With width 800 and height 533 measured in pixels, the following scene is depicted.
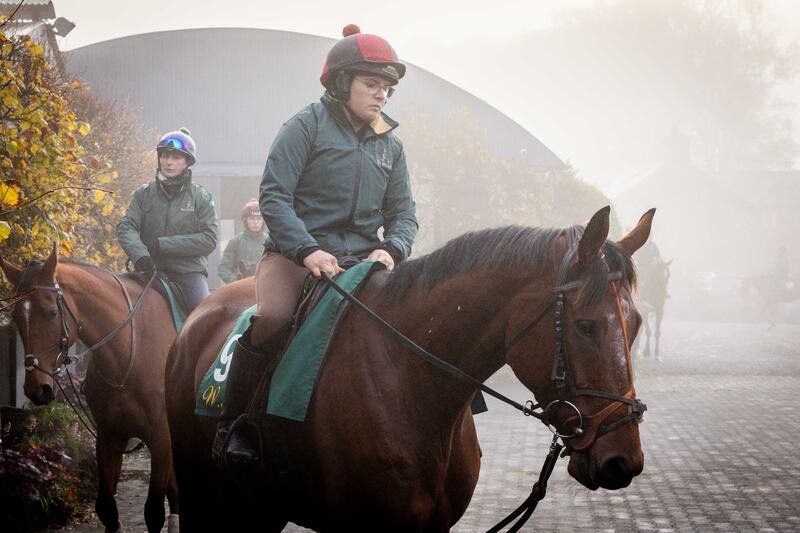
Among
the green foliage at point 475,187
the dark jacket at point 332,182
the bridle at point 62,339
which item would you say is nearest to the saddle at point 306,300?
the dark jacket at point 332,182

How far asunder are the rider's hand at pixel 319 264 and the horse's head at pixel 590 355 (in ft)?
3.23

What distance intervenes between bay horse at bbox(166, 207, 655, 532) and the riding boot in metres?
0.14

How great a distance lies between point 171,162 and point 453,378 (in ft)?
15.5

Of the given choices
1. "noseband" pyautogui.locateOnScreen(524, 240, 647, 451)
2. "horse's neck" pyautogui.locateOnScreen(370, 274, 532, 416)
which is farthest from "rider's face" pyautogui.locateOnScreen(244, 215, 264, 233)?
"noseband" pyautogui.locateOnScreen(524, 240, 647, 451)

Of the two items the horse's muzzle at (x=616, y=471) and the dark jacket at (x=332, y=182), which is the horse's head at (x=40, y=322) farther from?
the horse's muzzle at (x=616, y=471)

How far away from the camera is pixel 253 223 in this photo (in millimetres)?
12945

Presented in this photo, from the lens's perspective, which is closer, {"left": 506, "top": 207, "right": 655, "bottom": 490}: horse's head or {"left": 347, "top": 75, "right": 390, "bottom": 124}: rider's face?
{"left": 506, "top": 207, "right": 655, "bottom": 490}: horse's head

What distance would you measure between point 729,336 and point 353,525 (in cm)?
2761

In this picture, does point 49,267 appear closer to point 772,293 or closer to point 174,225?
point 174,225

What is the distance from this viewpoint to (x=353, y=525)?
158 inches

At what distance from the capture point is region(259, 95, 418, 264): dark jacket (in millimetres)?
4562

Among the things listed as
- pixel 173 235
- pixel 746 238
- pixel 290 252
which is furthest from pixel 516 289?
pixel 746 238

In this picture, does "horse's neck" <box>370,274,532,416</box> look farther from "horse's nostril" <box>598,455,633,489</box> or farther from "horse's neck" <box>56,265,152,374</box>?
"horse's neck" <box>56,265,152,374</box>

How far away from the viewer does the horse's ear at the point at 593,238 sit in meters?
3.50
